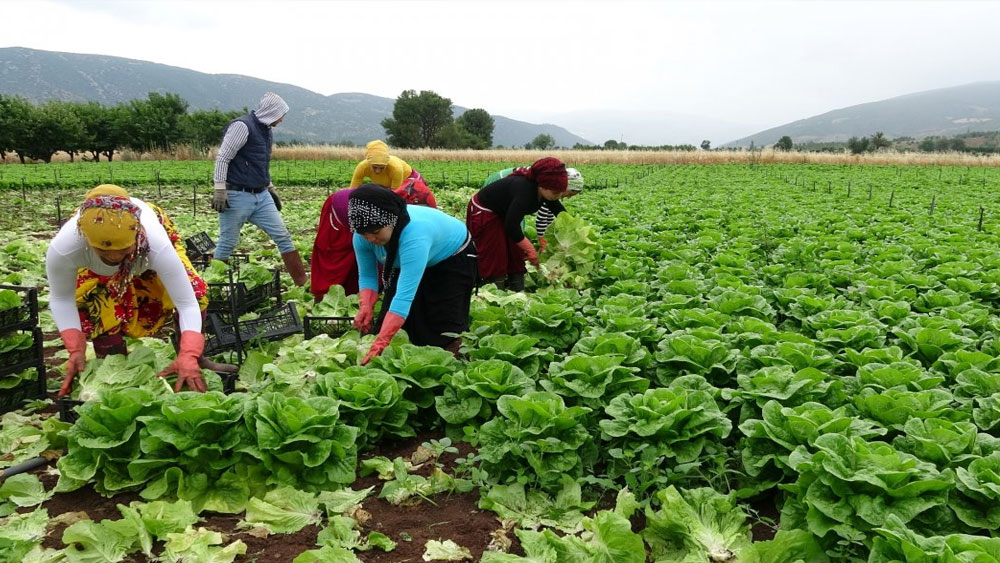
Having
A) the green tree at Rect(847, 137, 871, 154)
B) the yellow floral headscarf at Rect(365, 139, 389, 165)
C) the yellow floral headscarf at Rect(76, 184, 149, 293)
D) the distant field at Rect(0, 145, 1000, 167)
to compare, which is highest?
the green tree at Rect(847, 137, 871, 154)

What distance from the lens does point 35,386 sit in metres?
3.71

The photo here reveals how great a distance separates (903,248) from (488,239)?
495 centimetres

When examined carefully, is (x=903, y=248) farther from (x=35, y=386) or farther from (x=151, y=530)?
(x=35, y=386)

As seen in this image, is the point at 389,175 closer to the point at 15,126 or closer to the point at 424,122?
the point at 15,126

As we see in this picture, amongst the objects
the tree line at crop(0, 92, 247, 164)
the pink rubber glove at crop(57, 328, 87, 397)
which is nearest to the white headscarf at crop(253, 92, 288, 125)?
the pink rubber glove at crop(57, 328, 87, 397)

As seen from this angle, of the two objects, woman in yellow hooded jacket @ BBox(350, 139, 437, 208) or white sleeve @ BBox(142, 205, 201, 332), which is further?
woman in yellow hooded jacket @ BBox(350, 139, 437, 208)

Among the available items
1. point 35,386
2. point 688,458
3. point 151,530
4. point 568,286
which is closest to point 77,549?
point 151,530

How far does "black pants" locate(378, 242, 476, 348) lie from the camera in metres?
4.20

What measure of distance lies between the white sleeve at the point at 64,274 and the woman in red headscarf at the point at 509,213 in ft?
9.91

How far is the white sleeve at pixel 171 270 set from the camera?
3076 mm

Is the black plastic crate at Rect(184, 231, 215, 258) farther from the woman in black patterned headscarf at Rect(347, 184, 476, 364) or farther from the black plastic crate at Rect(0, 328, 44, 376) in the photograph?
the woman in black patterned headscarf at Rect(347, 184, 476, 364)

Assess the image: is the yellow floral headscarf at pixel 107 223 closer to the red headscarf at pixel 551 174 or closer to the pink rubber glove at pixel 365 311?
the pink rubber glove at pixel 365 311

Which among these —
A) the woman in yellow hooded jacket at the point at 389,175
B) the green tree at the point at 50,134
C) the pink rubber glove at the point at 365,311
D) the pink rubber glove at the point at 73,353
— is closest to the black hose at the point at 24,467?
the pink rubber glove at the point at 73,353

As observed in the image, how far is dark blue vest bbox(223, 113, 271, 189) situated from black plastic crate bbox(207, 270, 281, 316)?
91 centimetres
